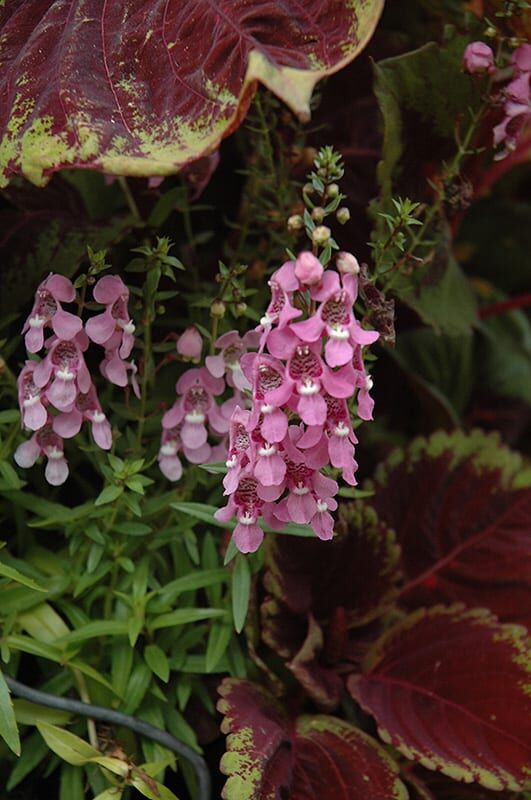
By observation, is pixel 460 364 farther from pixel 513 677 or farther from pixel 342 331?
pixel 342 331

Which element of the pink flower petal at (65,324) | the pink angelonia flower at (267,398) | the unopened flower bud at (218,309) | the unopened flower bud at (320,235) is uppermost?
the unopened flower bud at (320,235)

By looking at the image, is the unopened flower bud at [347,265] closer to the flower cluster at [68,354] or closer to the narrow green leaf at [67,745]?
the flower cluster at [68,354]

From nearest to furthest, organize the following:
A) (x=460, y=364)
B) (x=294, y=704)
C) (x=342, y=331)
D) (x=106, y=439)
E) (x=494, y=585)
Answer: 1. (x=342, y=331)
2. (x=106, y=439)
3. (x=294, y=704)
4. (x=494, y=585)
5. (x=460, y=364)

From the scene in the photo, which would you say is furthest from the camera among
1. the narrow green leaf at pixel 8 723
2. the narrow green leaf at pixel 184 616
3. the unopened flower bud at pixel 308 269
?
the narrow green leaf at pixel 184 616

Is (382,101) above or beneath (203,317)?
above

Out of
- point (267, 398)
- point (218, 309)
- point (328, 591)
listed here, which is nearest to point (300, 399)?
point (267, 398)

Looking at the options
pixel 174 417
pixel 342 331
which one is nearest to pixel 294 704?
pixel 174 417

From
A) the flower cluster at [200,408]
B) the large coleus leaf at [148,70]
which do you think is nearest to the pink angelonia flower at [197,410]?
the flower cluster at [200,408]

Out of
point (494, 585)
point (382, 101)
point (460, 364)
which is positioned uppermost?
point (382, 101)
